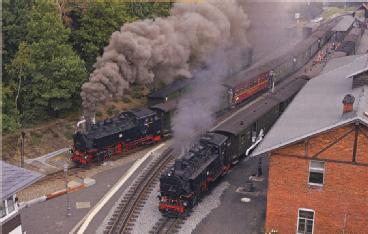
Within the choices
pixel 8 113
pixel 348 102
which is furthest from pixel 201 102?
pixel 348 102

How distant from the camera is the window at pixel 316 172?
19.1m

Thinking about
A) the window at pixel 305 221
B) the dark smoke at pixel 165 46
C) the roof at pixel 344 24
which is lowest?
the window at pixel 305 221

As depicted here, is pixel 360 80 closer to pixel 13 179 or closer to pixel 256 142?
pixel 256 142

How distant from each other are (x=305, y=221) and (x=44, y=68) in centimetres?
2215

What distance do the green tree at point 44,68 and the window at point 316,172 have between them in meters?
20.4

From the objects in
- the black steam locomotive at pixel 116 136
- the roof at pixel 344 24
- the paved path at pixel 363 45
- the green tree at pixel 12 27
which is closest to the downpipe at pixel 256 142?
the black steam locomotive at pixel 116 136

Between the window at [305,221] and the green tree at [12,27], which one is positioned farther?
the green tree at [12,27]

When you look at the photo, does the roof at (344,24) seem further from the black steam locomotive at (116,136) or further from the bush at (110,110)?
the black steam locomotive at (116,136)

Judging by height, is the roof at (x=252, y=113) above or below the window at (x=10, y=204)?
above

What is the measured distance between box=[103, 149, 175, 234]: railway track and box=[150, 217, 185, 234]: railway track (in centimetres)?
130

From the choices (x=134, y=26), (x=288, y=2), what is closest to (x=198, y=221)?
(x=134, y=26)

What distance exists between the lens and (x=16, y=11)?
35031 mm

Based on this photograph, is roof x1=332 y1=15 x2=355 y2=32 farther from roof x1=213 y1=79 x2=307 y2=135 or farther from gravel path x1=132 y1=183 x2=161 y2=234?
gravel path x1=132 y1=183 x2=161 y2=234

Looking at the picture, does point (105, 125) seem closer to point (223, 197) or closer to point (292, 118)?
point (223, 197)
